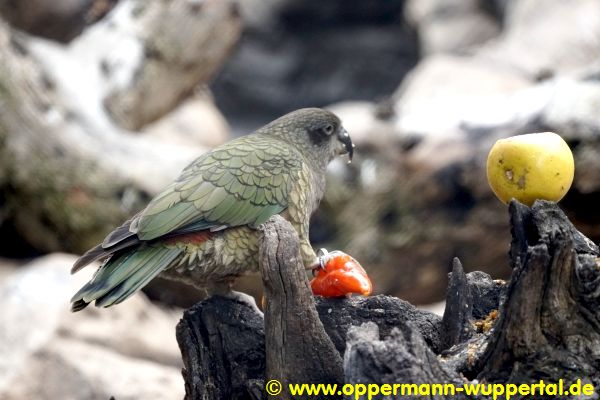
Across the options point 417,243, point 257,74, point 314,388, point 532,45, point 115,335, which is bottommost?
point 314,388

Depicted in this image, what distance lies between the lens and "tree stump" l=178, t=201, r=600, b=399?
105 inches

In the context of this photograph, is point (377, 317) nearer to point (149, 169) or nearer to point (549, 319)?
point (549, 319)

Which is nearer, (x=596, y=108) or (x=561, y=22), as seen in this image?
(x=596, y=108)

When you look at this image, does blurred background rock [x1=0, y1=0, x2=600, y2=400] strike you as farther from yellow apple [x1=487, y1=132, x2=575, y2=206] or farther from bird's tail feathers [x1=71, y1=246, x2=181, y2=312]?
yellow apple [x1=487, y1=132, x2=575, y2=206]

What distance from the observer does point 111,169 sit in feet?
23.0

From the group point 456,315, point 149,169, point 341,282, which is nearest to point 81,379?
point 149,169

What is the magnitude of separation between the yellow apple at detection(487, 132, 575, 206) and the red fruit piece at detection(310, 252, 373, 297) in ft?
2.24

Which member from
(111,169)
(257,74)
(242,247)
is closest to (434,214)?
(111,169)

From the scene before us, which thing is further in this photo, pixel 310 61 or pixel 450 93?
pixel 310 61

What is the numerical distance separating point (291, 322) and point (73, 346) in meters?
2.81

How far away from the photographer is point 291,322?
2988 millimetres

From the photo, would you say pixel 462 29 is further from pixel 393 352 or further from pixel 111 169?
pixel 393 352

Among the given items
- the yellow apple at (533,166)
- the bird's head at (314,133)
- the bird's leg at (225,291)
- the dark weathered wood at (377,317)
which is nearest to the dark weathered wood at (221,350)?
the bird's leg at (225,291)

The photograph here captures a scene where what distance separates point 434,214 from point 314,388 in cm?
409
